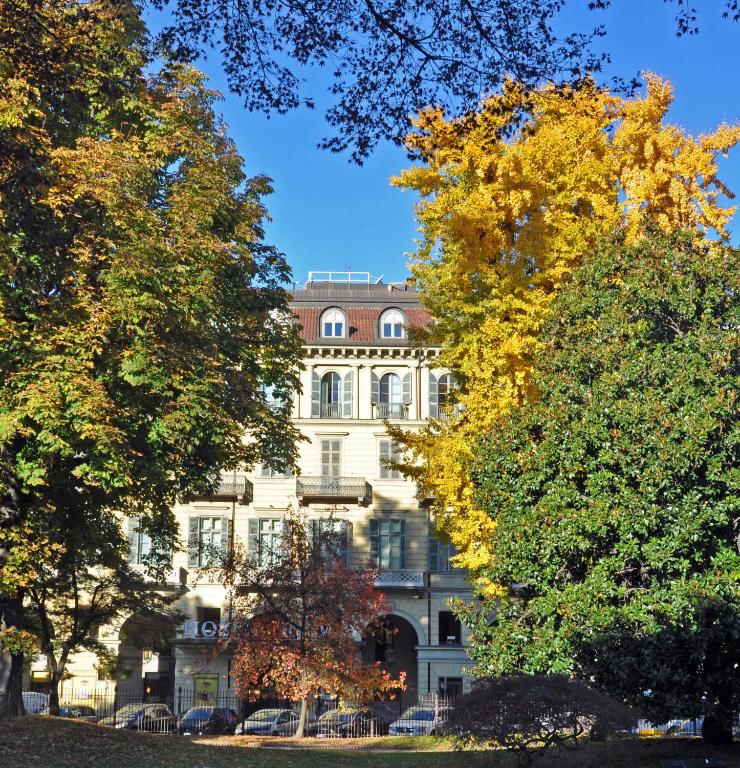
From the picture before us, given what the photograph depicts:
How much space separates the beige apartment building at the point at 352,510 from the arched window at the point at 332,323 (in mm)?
49

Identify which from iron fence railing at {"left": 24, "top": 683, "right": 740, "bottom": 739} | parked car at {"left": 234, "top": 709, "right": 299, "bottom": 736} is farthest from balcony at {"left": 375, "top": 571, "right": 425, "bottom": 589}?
parked car at {"left": 234, "top": 709, "right": 299, "bottom": 736}

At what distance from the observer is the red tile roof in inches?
1919

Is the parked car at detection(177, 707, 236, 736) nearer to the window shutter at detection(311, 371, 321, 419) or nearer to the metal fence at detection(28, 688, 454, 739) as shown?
the metal fence at detection(28, 688, 454, 739)

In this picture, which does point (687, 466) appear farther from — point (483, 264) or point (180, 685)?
point (180, 685)

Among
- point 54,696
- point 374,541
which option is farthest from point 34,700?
point 374,541

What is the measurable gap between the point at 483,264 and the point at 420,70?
1255 cm

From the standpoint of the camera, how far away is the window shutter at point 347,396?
1893 inches

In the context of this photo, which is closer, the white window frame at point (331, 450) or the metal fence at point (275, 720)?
the metal fence at point (275, 720)

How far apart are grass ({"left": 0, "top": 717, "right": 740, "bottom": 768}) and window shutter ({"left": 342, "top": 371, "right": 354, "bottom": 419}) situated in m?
27.5

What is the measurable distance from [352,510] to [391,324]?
30.9 feet

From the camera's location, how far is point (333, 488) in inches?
1834

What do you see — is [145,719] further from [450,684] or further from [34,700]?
[450,684]

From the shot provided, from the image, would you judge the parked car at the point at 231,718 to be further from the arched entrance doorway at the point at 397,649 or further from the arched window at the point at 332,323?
the arched window at the point at 332,323

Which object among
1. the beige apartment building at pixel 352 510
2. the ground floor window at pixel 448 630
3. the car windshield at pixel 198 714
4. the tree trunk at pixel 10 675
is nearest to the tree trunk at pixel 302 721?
the car windshield at pixel 198 714
